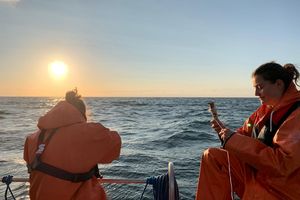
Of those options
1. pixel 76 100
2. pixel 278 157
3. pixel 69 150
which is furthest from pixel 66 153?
pixel 278 157

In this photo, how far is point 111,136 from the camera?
11.6 ft

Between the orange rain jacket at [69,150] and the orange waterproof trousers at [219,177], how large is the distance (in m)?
1.11

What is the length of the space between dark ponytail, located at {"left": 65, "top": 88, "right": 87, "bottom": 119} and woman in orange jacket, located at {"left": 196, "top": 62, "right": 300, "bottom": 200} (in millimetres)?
1383

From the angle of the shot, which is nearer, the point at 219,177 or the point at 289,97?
the point at 289,97

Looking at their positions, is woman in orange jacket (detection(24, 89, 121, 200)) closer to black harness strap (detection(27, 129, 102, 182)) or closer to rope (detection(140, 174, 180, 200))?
black harness strap (detection(27, 129, 102, 182))

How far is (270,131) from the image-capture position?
12.3 ft

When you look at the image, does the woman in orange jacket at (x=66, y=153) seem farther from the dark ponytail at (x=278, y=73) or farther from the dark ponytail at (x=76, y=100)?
the dark ponytail at (x=278, y=73)

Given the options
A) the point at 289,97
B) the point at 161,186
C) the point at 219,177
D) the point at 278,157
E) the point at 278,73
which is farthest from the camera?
the point at 161,186

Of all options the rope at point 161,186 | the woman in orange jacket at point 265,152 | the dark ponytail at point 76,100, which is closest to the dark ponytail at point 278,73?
the woman in orange jacket at point 265,152

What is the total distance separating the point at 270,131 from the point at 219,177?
0.73 meters

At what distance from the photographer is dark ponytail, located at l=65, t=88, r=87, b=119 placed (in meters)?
3.73

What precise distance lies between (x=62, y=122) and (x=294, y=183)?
87.8 inches

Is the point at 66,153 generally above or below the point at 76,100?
below

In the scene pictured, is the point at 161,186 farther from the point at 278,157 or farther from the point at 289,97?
the point at 289,97
